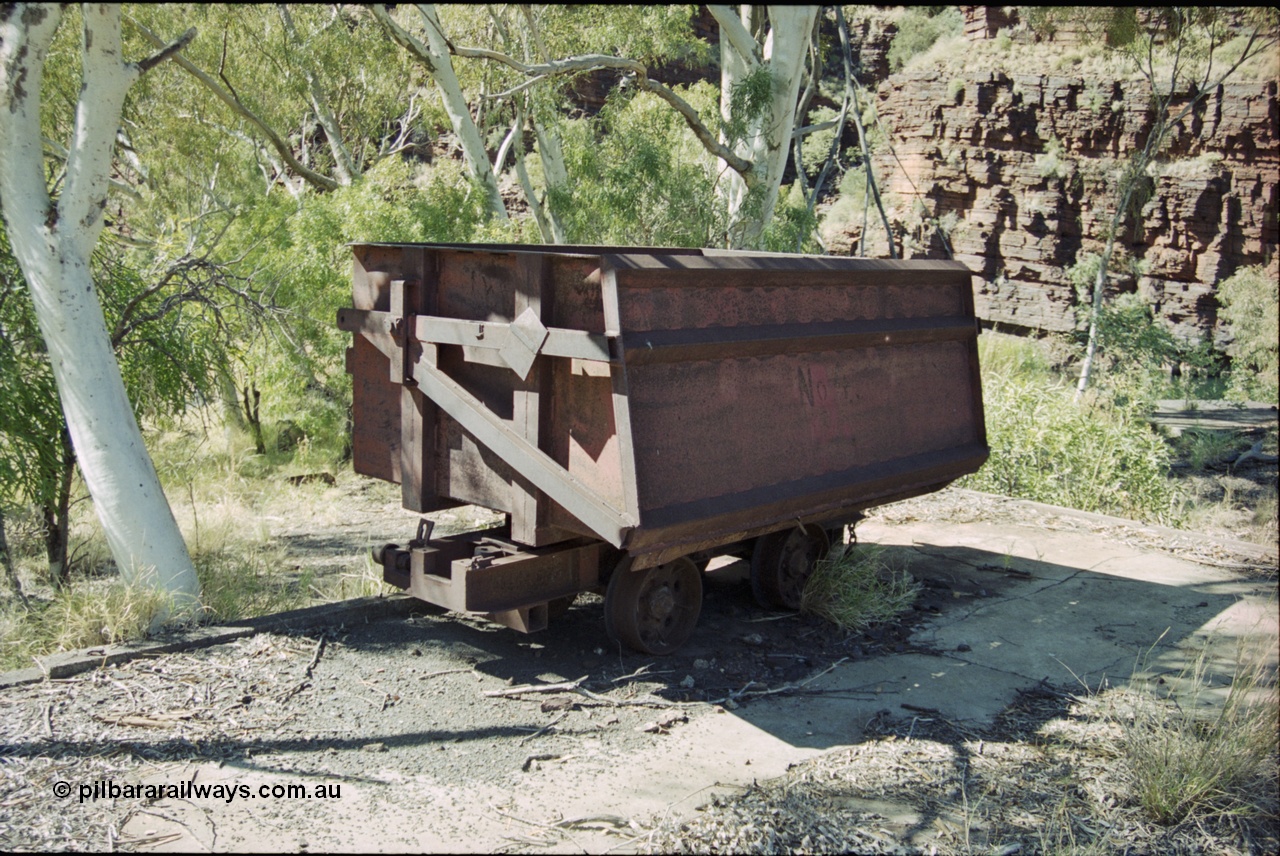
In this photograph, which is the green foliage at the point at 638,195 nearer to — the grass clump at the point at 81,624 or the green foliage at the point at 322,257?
the green foliage at the point at 322,257

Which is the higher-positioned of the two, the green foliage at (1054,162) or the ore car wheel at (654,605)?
the green foliage at (1054,162)

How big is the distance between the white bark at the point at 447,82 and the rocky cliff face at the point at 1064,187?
2451 centimetres

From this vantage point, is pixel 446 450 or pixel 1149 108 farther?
pixel 1149 108

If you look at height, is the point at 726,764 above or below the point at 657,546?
below

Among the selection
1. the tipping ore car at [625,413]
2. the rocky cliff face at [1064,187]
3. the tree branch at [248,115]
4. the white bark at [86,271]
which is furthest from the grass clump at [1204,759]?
the rocky cliff face at [1064,187]

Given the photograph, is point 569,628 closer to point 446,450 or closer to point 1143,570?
point 446,450

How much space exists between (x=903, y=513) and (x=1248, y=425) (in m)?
12.0

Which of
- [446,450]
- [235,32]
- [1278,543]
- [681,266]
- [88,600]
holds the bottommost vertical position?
[1278,543]

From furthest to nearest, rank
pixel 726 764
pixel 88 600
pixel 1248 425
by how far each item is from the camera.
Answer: pixel 1248 425 → pixel 88 600 → pixel 726 764

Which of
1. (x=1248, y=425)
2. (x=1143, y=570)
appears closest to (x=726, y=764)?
(x=1143, y=570)

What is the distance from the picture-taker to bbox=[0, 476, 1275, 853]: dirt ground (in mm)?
4008

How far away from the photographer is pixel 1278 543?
33.5 ft

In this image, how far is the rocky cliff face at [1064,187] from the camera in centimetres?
3356

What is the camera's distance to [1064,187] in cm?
3753
